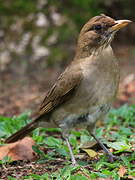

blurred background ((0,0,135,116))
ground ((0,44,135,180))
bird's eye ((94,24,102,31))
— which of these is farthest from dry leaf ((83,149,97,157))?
blurred background ((0,0,135,116))

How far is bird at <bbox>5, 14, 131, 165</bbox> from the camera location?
5.36 m

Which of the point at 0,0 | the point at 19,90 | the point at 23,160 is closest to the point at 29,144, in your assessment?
the point at 23,160

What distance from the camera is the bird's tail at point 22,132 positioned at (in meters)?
5.97

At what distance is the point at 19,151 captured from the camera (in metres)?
5.53

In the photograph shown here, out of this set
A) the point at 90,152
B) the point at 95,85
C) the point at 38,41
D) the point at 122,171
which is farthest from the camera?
the point at 38,41

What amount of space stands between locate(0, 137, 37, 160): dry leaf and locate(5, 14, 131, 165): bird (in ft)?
1.43

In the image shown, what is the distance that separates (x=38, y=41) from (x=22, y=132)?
15.2 ft

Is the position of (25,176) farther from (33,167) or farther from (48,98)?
(48,98)

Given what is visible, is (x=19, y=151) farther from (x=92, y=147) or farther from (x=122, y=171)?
(x=122, y=171)

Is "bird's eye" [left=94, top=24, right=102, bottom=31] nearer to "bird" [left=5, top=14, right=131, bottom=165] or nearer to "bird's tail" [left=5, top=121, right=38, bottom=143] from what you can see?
"bird" [left=5, top=14, right=131, bottom=165]

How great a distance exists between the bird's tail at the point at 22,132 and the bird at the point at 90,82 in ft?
1.32

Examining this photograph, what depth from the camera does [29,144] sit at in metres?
5.70

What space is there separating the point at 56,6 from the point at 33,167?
18.6 ft

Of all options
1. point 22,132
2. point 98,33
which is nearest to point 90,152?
point 22,132
